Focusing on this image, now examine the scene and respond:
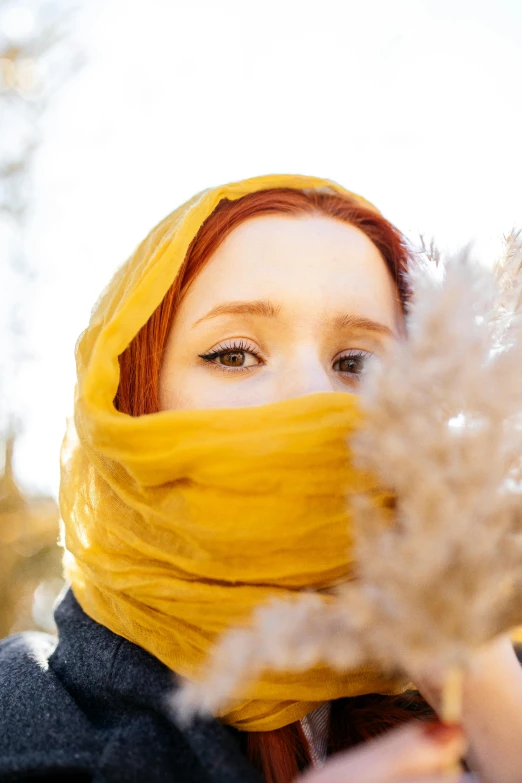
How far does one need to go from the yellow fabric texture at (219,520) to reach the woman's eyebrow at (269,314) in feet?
0.71

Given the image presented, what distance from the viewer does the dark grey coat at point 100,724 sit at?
3.31ft

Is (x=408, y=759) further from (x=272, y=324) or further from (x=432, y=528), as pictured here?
(x=272, y=324)

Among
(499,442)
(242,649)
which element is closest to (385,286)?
(499,442)

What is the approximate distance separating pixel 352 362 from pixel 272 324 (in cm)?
25

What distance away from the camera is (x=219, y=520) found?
1019 mm

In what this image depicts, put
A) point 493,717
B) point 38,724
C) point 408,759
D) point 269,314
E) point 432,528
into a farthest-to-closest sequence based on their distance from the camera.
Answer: point 269,314 → point 38,724 → point 493,717 → point 408,759 → point 432,528

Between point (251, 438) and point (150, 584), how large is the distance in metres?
0.35

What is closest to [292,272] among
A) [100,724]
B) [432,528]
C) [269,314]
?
[269,314]

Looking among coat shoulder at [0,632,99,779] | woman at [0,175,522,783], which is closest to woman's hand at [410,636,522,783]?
woman at [0,175,522,783]

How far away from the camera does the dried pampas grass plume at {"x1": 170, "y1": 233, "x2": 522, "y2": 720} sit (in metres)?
0.53

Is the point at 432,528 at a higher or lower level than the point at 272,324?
lower

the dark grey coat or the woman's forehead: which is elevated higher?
the woman's forehead

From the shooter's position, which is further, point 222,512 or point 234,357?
point 234,357

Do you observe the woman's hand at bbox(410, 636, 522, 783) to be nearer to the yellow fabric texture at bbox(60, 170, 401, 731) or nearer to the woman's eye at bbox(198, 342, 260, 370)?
the yellow fabric texture at bbox(60, 170, 401, 731)
